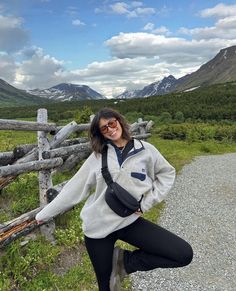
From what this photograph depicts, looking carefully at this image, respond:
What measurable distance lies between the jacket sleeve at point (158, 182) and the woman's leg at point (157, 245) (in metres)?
0.24

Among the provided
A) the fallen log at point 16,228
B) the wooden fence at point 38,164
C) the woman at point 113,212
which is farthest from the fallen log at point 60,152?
the woman at point 113,212

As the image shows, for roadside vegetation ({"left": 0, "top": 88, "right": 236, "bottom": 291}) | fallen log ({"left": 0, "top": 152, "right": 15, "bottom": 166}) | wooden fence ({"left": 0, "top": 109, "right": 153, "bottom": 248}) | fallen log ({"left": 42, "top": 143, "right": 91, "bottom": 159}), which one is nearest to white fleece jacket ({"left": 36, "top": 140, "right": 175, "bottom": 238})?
wooden fence ({"left": 0, "top": 109, "right": 153, "bottom": 248})

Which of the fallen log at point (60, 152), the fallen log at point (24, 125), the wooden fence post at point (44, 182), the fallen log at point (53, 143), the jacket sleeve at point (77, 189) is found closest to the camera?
the jacket sleeve at point (77, 189)

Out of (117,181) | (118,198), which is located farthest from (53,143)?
(118,198)

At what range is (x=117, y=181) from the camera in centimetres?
423

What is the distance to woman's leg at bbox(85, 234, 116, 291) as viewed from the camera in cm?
442

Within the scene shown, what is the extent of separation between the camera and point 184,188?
13.3 metres

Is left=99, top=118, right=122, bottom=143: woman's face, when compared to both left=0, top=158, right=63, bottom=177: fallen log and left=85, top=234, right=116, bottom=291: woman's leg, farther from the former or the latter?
left=0, top=158, right=63, bottom=177: fallen log

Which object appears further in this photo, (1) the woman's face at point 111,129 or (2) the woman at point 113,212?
(1) the woman's face at point 111,129

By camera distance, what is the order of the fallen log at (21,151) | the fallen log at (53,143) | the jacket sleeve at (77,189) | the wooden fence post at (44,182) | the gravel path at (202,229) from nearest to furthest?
the jacket sleeve at (77,189), the gravel path at (202,229), the wooden fence post at (44,182), the fallen log at (53,143), the fallen log at (21,151)

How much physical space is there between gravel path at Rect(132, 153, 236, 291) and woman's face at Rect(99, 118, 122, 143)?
2.61 m

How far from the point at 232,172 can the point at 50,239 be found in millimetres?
11289

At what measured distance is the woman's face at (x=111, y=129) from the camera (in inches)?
175

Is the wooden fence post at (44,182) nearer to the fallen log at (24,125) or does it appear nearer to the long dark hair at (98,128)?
the fallen log at (24,125)
